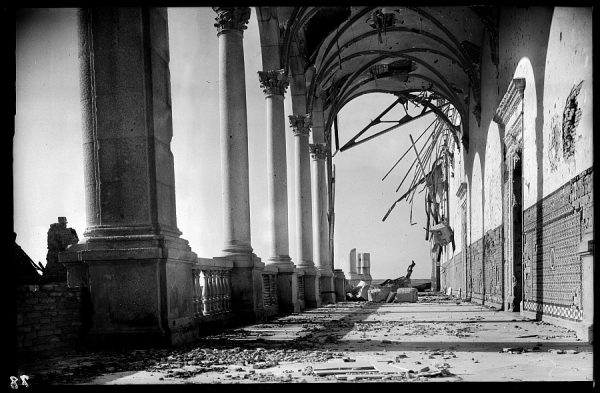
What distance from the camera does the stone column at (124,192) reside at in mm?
6777

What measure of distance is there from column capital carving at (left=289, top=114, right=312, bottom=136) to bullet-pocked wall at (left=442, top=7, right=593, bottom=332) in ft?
16.9

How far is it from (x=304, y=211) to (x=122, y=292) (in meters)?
12.1

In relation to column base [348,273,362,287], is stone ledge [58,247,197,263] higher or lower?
higher

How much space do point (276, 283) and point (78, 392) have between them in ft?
36.0

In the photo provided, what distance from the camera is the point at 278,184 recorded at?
1480 centimetres

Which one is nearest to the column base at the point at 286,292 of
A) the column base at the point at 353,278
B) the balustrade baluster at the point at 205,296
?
the balustrade baluster at the point at 205,296

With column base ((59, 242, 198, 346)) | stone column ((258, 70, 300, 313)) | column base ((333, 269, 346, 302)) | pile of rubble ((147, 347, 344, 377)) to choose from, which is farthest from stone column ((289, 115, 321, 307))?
pile of rubble ((147, 347, 344, 377))

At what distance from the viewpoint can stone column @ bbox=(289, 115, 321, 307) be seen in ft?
60.7

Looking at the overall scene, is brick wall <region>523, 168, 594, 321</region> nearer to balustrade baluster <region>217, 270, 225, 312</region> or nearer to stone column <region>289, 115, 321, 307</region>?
balustrade baluster <region>217, 270, 225, 312</region>

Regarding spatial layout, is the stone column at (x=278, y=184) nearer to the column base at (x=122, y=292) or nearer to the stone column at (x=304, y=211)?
the stone column at (x=304, y=211)

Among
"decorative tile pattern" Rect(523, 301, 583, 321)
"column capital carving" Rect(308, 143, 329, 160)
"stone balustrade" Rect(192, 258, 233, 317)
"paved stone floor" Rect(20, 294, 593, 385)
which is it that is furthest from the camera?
Answer: "column capital carving" Rect(308, 143, 329, 160)

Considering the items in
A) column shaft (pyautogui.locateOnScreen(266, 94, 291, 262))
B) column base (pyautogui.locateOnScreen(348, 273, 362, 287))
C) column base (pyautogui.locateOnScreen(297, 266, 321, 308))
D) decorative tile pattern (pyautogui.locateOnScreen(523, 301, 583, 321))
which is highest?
column shaft (pyautogui.locateOnScreen(266, 94, 291, 262))

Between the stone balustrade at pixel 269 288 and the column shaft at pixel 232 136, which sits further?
the stone balustrade at pixel 269 288

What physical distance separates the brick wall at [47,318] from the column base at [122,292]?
186mm
